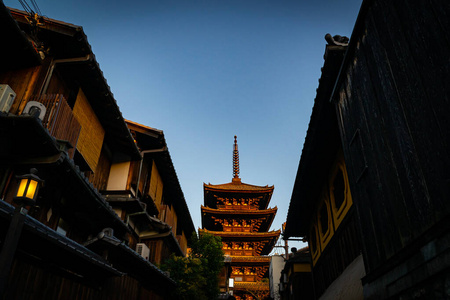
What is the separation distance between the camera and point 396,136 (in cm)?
423

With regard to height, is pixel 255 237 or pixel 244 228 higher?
pixel 244 228

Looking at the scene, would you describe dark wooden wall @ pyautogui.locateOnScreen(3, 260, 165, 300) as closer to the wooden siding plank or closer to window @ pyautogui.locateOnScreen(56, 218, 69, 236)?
window @ pyautogui.locateOnScreen(56, 218, 69, 236)

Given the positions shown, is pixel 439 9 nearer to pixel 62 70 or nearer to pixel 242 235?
pixel 62 70

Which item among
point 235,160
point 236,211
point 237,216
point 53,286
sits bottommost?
point 53,286

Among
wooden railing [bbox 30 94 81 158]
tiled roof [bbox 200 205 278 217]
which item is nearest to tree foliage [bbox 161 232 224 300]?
wooden railing [bbox 30 94 81 158]

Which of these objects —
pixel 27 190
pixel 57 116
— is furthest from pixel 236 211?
pixel 27 190

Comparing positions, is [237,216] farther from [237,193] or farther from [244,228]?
[237,193]

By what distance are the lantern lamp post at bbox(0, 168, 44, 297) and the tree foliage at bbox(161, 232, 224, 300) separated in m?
9.88

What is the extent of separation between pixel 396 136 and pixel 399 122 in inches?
7.7

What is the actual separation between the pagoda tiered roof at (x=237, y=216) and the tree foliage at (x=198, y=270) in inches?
718

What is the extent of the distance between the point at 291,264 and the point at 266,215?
786 inches

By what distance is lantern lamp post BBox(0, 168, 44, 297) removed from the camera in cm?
422

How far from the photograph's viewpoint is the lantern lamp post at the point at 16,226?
166 inches

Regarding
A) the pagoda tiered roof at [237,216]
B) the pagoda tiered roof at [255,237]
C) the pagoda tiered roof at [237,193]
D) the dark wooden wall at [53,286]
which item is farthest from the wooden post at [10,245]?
the pagoda tiered roof at [237,193]
